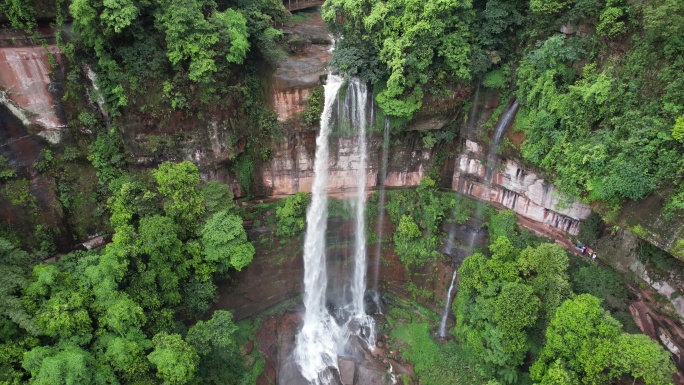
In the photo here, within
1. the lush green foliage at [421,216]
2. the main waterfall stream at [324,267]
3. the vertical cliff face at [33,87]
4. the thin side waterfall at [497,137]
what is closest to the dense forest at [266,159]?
the vertical cliff face at [33,87]

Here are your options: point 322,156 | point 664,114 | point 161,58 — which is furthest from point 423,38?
point 161,58

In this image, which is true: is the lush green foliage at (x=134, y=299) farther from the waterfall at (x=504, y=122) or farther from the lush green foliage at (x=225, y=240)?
the waterfall at (x=504, y=122)

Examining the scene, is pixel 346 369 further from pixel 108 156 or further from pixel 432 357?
pixel 108 156

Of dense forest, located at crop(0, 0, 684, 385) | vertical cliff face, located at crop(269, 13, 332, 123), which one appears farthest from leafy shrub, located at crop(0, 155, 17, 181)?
vertical cliff face, located at crop(269, 13, 332, 123)

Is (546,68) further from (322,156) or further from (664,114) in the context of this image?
(322,156)

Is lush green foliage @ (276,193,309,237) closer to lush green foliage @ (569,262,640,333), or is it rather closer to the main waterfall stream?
the main waterfall stream

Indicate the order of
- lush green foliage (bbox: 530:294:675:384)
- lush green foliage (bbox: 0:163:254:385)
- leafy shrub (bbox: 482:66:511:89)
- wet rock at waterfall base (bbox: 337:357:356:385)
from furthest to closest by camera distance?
wet rock at waterfall base (bbox: 337:357:356:385) < leafy shrub (bbox: 482:66:511:89) < lush green foliage (bbox: 0:163:254:385) < lush green foliage (bbox: 530:294:675:384)
